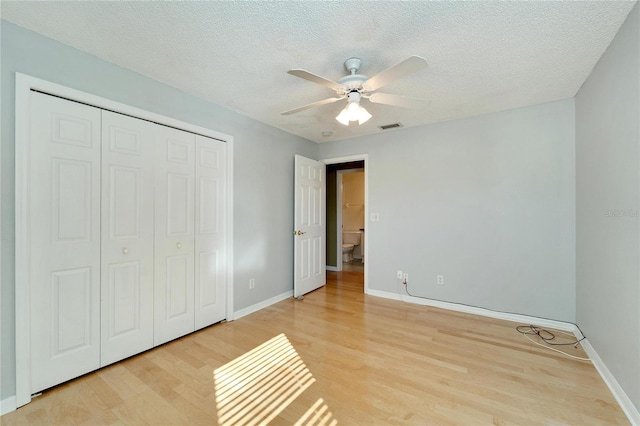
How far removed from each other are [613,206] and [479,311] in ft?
6.02

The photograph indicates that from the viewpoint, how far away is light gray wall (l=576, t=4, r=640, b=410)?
61.1 inches

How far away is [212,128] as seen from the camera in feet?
9.31

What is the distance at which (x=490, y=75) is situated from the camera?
225 cm

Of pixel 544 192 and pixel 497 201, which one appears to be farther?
pixel 497 201

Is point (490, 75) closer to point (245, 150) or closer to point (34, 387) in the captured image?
point (245, 150)

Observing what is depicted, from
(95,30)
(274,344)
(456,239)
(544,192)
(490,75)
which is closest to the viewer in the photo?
(95,30)

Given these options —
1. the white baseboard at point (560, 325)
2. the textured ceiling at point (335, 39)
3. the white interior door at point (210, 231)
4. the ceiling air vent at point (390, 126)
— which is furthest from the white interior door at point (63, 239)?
the white baseboard at point (560, 325)

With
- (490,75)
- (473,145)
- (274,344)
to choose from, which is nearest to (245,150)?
(274,344)

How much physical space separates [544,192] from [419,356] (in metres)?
2.24

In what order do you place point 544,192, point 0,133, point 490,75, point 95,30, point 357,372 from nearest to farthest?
point 0,133 < point 95,30 < point 357,372 < point 490,75 < point 544,192

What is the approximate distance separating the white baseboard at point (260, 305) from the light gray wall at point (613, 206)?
10.5 ft

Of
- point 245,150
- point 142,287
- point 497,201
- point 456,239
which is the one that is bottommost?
point 142,287

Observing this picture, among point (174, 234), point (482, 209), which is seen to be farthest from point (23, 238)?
point (482, 209)

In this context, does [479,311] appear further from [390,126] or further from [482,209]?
[390,126]
